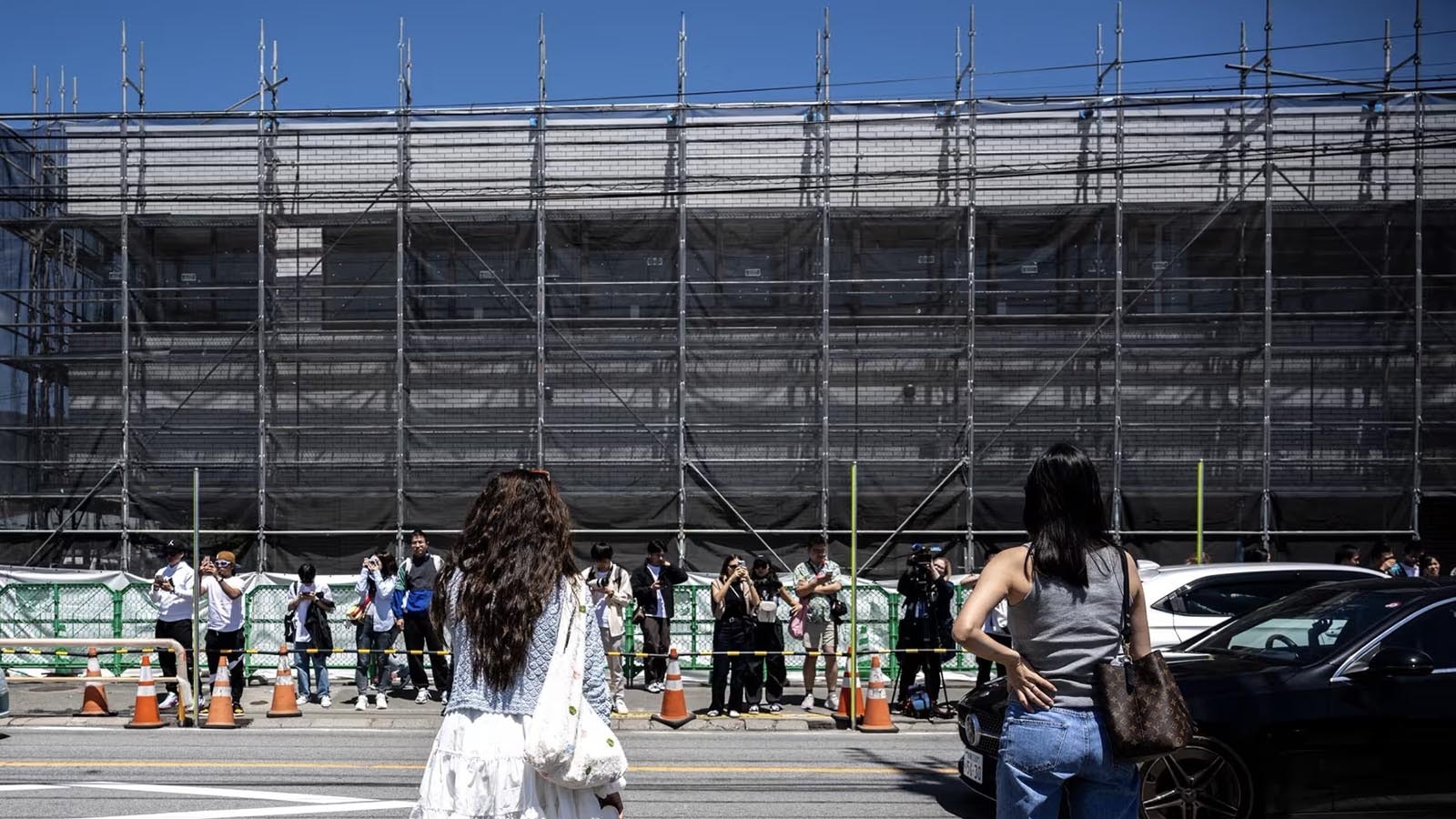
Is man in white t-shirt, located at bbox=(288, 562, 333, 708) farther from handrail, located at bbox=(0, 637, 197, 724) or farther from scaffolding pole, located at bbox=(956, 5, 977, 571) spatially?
scaffolding pole, located at bbox=(956, 5, 977, 571)

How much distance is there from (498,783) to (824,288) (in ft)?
55.6

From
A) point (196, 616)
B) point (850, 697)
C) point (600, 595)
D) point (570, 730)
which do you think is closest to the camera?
point (570, 730)

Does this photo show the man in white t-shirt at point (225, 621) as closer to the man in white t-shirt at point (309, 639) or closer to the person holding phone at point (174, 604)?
the person holding phone at point (174, 604)

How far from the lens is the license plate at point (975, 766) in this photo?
802 cm

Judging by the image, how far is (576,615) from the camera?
423 centimetres

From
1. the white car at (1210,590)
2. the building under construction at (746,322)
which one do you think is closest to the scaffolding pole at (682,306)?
the building under construction at (746,322)

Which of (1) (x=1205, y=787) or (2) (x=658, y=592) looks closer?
(1) (x=1205, y=787)

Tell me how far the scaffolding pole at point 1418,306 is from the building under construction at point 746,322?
4.3 inches

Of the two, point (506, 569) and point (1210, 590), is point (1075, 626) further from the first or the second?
point (1210, 590)

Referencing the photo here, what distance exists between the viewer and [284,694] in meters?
13.7

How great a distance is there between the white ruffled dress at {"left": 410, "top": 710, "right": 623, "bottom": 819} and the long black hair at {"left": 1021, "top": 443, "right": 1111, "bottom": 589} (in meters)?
1.55

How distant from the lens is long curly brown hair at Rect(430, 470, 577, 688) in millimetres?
4148

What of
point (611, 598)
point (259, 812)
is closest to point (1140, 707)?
point (259, 812)

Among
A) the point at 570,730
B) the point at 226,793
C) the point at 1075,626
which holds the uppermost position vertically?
the point at 1075,626
